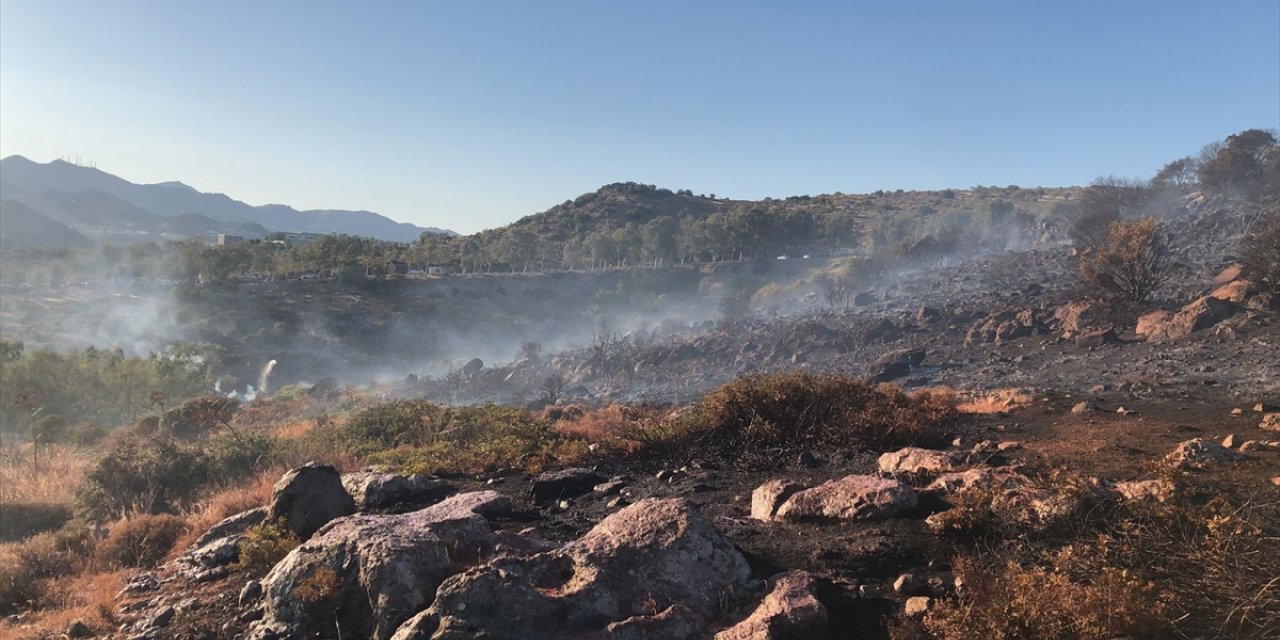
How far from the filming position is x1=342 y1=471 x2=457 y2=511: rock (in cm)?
638

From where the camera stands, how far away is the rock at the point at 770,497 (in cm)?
520

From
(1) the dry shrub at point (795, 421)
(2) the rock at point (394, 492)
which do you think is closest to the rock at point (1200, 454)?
(1) the dry shrub at point (795, 421)

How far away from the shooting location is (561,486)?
6402 millimetres

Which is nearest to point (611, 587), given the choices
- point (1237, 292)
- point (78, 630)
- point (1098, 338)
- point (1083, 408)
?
point (78, 630)

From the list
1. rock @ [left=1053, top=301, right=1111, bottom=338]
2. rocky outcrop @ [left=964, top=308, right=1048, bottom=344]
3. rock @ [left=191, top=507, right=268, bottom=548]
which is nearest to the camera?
rock @ [left=191, top=507, right=268, bottom=548]

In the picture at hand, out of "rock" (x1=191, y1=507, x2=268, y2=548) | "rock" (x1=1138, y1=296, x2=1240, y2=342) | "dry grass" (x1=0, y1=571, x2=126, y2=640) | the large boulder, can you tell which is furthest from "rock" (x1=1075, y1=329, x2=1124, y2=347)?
"dry grass" (x1=0, y1=571, x2=126, y2=640)

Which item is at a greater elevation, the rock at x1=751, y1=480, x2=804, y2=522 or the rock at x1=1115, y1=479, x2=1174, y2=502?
the rock at x1=1115, y1=479, x2=1174, y2=502

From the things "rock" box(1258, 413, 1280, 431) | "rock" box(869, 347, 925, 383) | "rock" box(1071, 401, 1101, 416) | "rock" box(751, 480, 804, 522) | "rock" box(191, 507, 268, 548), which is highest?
"rock" box(1258, 413, 1280, 431)

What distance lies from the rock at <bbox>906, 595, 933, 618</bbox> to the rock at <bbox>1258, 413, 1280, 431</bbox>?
17.5ft

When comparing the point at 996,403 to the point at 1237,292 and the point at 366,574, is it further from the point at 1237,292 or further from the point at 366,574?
the point at 1237,292

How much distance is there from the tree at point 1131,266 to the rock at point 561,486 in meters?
18.8

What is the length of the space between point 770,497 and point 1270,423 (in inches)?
210

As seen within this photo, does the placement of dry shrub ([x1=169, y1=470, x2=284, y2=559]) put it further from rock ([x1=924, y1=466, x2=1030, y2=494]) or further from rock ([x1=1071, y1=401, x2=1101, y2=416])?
rock ([x1=1071, y1=401, x2=1101, y2=416])

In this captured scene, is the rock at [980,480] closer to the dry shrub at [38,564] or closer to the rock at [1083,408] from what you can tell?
the rock at [1083,408]
